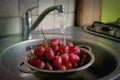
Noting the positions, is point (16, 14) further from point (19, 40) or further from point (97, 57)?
point (97, 57)

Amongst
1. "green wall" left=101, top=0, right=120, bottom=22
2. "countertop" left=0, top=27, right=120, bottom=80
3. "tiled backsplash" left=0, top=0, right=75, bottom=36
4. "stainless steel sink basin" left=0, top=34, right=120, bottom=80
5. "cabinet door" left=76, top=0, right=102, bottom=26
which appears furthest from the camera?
"green wall" left=101, top=0, right=120, bottom=22

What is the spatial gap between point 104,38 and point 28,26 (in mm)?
440

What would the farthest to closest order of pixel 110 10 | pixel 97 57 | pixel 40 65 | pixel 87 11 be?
pixel 110 10
pixel 87 11
pixel 97 57
pixel 40 65

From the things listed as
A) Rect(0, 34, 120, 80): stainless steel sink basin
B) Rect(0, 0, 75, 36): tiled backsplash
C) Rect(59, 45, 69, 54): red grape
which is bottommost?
Rect(0, 34, 120, 80): stainless steel sink basin

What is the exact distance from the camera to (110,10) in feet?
5.17

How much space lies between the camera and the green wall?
1.50 m

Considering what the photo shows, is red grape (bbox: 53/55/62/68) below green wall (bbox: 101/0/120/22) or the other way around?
below

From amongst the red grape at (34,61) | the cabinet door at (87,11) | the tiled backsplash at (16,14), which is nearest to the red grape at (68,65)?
the red grape at (34,61)

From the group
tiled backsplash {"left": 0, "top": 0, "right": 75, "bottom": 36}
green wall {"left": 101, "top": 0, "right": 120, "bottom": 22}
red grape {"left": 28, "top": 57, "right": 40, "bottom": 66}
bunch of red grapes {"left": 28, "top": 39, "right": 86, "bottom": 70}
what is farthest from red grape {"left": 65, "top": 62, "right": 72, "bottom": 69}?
green wall {"left": 101, "top": 0, "right": 120, "bottom": 22}

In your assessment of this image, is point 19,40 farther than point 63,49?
Yes

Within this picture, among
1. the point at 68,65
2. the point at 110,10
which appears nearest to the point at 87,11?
the point at 110,10

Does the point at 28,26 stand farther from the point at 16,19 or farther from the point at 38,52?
the point at 38,52

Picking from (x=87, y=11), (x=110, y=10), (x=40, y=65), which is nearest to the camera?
(x=40, y=65)

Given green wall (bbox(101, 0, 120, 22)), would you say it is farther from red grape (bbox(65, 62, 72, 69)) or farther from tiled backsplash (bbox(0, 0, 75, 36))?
red grape (bbox(65, 62, 72, 69))
